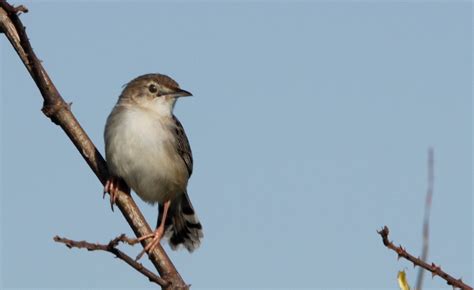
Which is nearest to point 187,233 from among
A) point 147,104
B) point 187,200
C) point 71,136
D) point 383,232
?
point 187,200

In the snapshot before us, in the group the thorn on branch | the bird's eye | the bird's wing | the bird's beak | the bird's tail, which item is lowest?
the thorn on branch

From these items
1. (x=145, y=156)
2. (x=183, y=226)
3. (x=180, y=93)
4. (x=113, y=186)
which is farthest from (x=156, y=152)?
(x=183, y=226)

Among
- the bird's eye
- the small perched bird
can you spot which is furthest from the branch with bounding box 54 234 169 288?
the bird's eye

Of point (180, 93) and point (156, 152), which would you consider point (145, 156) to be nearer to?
point (156, 152)

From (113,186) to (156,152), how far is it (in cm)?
106

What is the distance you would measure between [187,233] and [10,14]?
4453 millimetres

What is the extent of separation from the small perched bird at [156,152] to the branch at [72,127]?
1.02m

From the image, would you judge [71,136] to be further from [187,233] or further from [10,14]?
[187,233]

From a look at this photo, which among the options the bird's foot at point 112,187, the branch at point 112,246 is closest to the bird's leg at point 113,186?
the bird's foot at point 112,187

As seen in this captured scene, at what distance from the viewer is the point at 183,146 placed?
297 inches

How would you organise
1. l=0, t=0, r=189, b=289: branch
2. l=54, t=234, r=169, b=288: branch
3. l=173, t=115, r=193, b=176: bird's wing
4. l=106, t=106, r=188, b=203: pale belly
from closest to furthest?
l=54, t=234, r=169, b=288: branch
l=0, t=0, r=189, b=289: branch
l=106, t=106, r=188, b=203: pale belly
l=173, t=115, r=193, b=176: bird's wing

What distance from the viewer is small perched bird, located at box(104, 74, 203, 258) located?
6910mm

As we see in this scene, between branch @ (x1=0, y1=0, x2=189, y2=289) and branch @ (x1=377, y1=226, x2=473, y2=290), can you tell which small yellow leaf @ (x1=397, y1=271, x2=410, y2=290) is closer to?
branch @ (x1=377, y1=226, x2=473, y2=290)

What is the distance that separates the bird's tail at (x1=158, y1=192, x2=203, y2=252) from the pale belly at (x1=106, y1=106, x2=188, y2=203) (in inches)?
23.1
